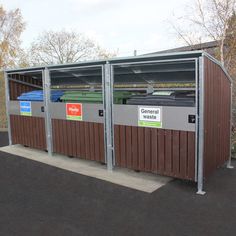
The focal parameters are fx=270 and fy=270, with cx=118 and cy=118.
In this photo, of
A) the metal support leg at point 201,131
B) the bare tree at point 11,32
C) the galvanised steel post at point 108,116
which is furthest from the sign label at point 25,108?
the bare tree at point 11,32

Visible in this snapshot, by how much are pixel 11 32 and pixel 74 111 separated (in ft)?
42.9

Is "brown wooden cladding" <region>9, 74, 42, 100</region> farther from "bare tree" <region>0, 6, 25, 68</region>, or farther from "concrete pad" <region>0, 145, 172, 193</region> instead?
"bare tree" <region>0, 6, 25, 68</region>

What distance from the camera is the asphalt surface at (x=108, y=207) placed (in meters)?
2.86

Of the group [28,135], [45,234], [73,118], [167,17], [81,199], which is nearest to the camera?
[45,234]

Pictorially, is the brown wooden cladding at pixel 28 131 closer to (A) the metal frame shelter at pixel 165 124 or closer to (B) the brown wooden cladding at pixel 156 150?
(A) the metal frame shelter at pixel 165 124

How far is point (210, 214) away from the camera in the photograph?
123 inches

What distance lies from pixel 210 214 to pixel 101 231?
1286 millimetres

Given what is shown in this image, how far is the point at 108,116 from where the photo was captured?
4.59 meters

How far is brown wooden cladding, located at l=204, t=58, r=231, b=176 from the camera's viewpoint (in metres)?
3.70

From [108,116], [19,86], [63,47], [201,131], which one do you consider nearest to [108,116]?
[108,116]

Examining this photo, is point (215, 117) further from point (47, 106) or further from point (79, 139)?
point (47, 106)

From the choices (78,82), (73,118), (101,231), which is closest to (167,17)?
(78,82)

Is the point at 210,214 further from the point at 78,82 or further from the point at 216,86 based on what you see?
the point at 78,82

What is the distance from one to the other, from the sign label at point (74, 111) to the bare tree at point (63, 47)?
477 inches
